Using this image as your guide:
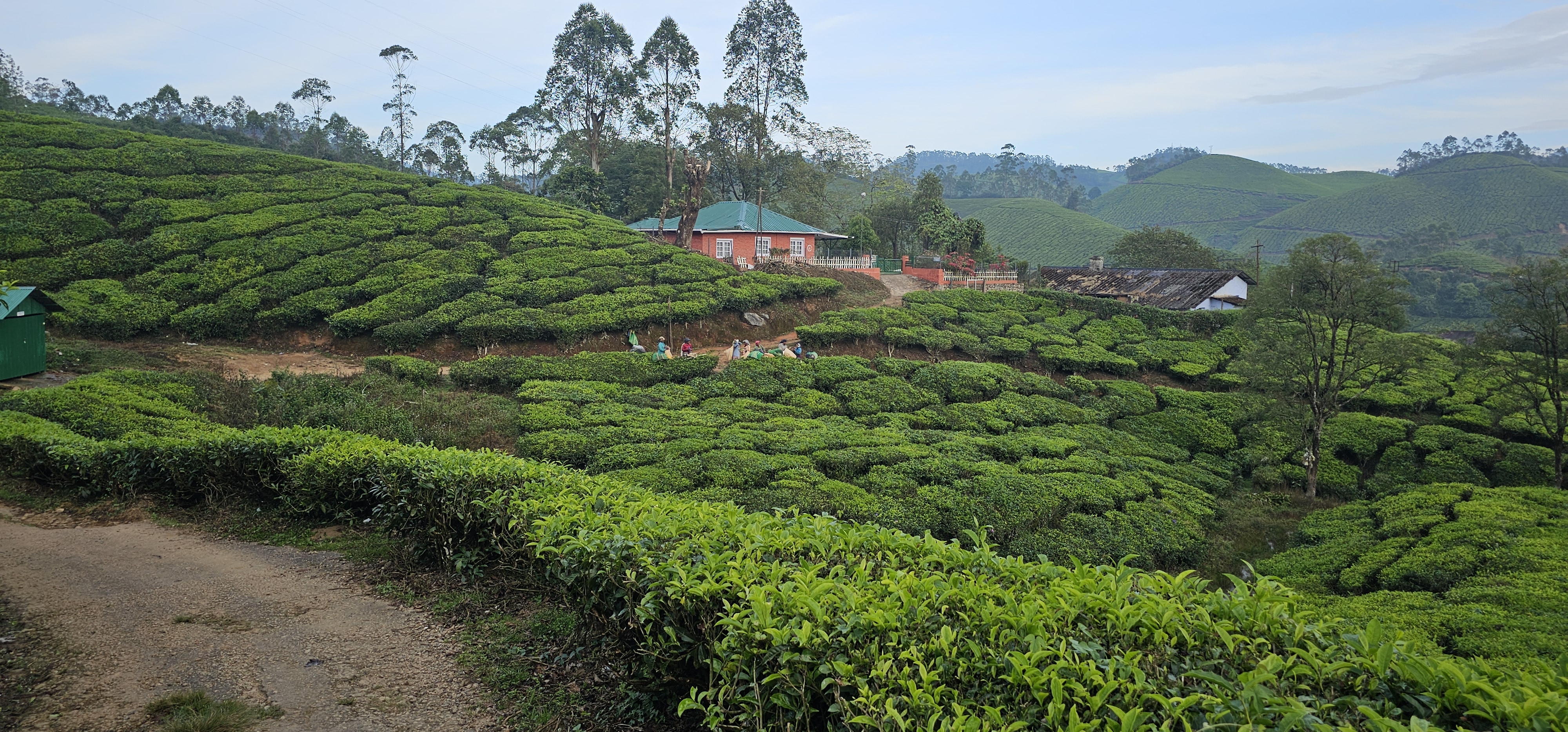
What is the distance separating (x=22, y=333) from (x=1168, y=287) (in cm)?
3279

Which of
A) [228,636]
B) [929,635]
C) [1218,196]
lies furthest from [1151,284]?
[1218,196]

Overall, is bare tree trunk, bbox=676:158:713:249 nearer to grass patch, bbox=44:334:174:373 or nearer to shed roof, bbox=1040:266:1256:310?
shed roof, bbox=1040:266:1256:310

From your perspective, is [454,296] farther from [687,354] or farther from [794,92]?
[794,92]

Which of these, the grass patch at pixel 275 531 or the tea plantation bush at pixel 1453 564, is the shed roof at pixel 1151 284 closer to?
the tea plantation bush at pixel 1453 564

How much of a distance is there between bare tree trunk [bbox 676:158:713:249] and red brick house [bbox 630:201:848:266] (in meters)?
2.71

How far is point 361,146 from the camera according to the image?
56.6 meters

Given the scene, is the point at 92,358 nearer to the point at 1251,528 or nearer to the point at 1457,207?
the point at 1251,528

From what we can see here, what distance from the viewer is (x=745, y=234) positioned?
32.3m

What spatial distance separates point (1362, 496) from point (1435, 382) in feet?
22.8

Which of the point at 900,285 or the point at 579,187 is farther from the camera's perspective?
the point at 579,187

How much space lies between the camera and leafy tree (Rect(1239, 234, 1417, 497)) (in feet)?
50.8

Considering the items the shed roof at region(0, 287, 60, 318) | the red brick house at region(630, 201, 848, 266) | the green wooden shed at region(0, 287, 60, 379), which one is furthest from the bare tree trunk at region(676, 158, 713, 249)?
the green wooden shed at region(0, 287, 60, 379)

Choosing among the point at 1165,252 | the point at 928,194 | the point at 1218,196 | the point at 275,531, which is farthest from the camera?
the point at 1218,196

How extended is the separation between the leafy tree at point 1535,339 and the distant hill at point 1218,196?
7731cm
